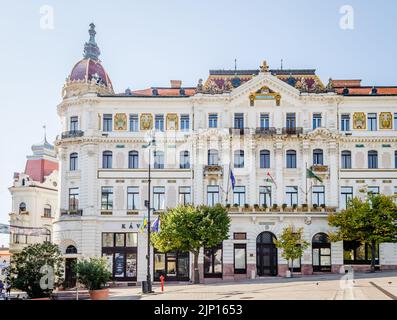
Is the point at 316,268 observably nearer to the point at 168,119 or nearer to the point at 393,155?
the point at 393,155

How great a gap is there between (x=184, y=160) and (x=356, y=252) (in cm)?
1578

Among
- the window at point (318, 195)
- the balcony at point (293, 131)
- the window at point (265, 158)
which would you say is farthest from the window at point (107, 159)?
the window at point (318, 195)

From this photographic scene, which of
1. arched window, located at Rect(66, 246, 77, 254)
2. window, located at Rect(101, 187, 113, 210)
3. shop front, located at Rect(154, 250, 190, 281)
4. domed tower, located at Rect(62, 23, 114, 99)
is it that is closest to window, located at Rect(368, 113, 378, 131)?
shop front, located at Rect(154, 250, 190, 281)

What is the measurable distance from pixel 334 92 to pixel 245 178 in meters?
10.3

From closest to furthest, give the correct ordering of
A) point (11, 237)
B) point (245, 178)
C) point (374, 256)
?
point (374, 256)
point (245, 178)
point (11, 237)

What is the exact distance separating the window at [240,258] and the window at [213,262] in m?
1.28

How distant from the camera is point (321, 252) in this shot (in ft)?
163

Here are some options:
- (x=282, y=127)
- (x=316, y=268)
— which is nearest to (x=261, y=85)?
(x=282, y=127)

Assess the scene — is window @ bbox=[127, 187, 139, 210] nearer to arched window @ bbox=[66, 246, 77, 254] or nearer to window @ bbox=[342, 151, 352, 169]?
arched window @ bbox=[66, 246, 77, 254]

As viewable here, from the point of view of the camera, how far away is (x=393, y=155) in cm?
5056

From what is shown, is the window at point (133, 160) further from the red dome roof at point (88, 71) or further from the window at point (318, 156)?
the window at point (318, 156)

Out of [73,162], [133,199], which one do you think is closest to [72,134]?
[73,162]

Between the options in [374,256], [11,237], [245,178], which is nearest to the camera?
[374,256]

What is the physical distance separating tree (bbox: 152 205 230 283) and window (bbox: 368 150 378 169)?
13.9 meters
